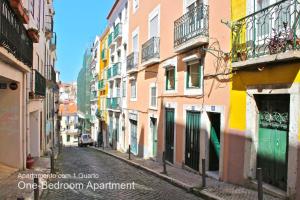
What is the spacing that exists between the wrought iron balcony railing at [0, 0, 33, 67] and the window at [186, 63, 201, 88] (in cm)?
566

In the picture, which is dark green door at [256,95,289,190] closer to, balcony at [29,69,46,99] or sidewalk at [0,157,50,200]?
sidewalk at [0,157,50,200]

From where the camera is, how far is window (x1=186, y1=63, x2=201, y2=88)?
1404 centimetres

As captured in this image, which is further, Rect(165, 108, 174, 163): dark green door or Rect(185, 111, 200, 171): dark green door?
Rect(165, 108, 174, 163): dark green door

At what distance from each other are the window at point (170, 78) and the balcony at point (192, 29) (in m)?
2.16

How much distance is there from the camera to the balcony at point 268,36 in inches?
320

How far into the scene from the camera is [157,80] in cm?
1916

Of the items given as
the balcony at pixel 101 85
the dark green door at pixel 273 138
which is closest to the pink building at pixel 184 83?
the dark green door at pixel 273 138

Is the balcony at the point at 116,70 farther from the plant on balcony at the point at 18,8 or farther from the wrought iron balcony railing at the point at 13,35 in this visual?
the plant on balcony at the point at 18,8

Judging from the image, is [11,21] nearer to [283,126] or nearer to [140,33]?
[283,126]

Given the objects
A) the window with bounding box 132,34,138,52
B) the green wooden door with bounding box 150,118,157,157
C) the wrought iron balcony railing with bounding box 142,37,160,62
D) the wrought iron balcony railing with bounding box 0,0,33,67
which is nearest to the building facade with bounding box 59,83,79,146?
the window with bounding box 132,34,138,52

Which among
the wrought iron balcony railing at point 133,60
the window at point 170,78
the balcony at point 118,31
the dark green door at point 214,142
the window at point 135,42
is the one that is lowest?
the dark green door at point 214,142

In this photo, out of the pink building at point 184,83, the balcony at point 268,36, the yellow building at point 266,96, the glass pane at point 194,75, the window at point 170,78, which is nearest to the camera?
the balcony at point 268,36

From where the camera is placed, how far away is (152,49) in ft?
63.2

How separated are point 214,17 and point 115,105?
2015 centimetres
